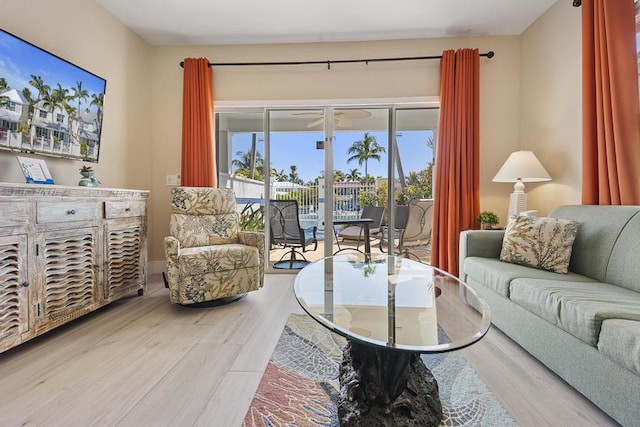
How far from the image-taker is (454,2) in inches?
112

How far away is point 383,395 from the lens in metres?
1.11

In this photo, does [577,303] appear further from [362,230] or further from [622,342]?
[362,230]

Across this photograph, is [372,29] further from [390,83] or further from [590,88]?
[590,88]

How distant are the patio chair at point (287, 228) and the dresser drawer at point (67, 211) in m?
1.77

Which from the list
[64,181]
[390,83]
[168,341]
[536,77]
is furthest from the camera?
[390,83]

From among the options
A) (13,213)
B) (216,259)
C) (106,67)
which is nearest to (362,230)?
(216,259)

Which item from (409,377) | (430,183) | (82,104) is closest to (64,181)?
(82,104)

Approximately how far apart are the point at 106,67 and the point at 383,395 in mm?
3667

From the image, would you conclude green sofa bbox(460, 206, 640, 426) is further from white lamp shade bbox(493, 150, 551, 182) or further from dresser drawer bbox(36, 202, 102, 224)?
dresser drawer bbox(36, 202, 102, 224)

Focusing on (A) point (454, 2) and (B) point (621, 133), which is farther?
(A) point (454, 2)

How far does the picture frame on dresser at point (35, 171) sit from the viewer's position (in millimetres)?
2135

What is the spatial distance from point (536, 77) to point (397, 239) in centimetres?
219

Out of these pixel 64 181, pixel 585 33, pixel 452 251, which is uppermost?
pixel 585 33

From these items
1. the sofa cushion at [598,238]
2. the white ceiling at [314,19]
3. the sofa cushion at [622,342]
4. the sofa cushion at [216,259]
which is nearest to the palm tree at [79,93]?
the white ceiling at [314,19]
